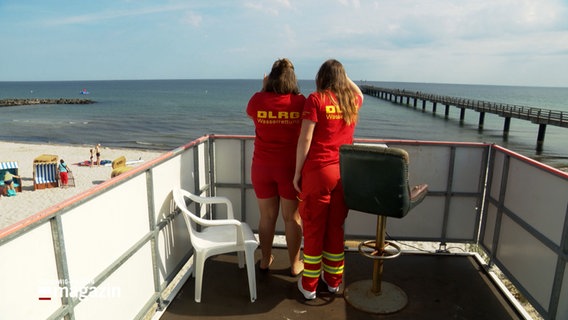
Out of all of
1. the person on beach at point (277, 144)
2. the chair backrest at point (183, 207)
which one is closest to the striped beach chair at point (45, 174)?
the chair backrest at point (183, 207)

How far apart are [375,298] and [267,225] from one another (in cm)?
119

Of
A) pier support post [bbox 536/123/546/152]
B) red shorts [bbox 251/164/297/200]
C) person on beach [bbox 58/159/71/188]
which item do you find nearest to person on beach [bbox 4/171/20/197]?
person on beach [bbox 58/159/71/188]

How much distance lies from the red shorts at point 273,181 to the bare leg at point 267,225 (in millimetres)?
78

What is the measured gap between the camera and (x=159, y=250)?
325cm

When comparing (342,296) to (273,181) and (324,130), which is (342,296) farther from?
(324,130)

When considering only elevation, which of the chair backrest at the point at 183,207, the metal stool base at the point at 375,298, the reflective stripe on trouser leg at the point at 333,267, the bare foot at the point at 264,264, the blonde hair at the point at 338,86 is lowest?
the metal stool base at the point at 375,298

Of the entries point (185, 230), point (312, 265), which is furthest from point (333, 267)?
point (185, 230)

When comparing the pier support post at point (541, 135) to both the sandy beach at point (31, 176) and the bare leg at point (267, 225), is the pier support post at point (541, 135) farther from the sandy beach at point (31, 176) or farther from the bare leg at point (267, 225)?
the bare leg at point (267, 225)

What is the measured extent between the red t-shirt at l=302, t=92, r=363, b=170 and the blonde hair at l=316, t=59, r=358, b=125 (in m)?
0.04

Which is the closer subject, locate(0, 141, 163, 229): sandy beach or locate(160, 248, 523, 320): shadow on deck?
locate(160, 248, 523, 320): shadow on deck

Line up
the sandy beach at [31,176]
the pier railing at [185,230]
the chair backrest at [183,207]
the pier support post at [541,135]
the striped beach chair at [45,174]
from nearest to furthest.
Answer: the pier railing at [185,230] → the chair backrest at [183,207] → the sandy beach at [31,176] → the striped beach chair at [45,174] → the pier support post at [541,135]

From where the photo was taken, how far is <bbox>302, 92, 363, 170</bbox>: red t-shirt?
293 centimetres

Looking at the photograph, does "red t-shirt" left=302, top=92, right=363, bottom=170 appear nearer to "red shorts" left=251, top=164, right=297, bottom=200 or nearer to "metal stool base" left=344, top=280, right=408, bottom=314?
"red shorts" left=251, top=164, right=297, bottom=200

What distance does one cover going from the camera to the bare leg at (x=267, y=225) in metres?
3.60
